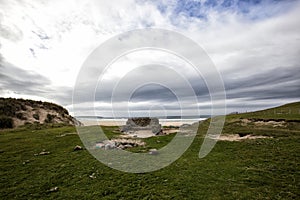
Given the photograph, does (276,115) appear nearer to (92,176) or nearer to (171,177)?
(171,177)

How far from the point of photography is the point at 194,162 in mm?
14320

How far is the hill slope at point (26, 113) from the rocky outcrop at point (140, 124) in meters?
23.3

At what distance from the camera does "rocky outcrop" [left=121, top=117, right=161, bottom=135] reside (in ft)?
121

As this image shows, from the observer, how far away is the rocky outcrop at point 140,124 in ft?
121

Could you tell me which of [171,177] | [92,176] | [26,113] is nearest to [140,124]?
[92,176]

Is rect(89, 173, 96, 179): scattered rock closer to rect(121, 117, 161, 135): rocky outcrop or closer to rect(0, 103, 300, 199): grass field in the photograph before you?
rect(0, 103, 300, 199): grass field

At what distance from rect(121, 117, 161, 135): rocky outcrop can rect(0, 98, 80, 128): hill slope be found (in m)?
23.3

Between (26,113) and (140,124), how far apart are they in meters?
29.5

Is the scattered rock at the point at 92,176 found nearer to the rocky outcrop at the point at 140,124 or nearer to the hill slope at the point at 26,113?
the rocky outcrop at the point at 140,124

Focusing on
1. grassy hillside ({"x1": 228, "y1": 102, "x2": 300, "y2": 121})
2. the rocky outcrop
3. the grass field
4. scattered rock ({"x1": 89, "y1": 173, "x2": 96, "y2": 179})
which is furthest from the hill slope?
grassy hillside ({"x1": 228, "y1": 102, "x2": 300, "y2": 121})

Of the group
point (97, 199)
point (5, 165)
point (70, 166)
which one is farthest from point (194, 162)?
point (5, 165)

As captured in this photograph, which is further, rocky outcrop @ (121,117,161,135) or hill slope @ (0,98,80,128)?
hill slope @ (0,98,80,128)

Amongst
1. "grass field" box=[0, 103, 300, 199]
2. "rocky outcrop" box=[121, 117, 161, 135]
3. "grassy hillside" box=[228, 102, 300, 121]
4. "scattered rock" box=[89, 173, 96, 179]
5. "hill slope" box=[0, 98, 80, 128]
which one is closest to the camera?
"grass field" box=[0, 103, 300, 199]

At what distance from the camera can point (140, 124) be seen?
39969mm
